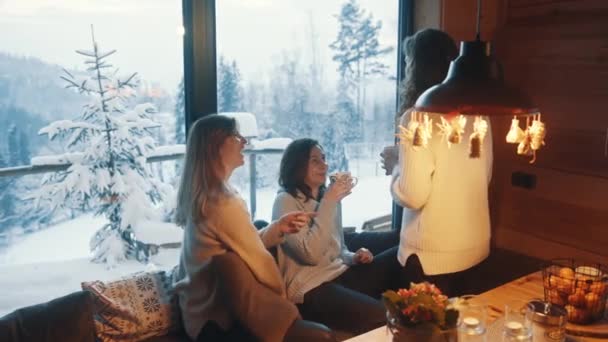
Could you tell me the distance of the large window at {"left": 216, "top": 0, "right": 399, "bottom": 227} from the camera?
261 cm

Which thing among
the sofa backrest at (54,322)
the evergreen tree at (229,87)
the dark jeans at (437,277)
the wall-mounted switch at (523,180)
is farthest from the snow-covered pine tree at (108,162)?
the wall-mounted switch at (523,180)

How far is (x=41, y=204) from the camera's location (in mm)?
2209

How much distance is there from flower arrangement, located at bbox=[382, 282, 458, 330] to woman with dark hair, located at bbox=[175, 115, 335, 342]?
651mm

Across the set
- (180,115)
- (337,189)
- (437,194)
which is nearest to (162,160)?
(180,115)

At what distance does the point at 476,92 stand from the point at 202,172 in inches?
43.1

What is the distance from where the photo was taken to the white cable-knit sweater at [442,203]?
6.83 ft

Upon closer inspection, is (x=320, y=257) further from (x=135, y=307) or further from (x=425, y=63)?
(x=425, y=63)

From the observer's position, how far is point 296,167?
2455 millimetres

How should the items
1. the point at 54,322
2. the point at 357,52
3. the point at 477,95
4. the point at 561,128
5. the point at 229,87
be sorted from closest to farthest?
the point at 477,95 → the point at 54,322 → the point at 229,87 → the point at 561,128 → the point at 357,52

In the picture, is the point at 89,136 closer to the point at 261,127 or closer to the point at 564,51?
the point at 261,127

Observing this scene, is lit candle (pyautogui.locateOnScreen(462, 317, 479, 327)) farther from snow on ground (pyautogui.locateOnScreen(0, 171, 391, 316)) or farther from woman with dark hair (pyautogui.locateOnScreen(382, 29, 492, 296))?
snow on ground (pyautogui.locateOnScreen(0, 171, 391, 316))

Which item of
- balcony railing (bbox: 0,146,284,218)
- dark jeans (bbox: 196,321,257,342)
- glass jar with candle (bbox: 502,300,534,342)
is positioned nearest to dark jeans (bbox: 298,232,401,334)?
dark jeans (bbox: 196,321,257,342)

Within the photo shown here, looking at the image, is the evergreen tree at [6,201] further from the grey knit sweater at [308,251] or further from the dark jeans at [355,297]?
the dark jeans at [355,297]

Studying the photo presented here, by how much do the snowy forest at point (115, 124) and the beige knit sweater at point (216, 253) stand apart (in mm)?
411
